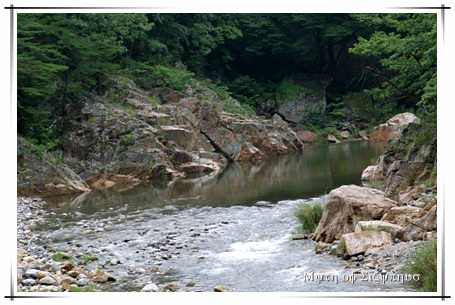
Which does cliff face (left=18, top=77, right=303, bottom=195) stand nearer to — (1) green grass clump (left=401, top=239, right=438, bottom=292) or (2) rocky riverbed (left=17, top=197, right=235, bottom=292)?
(2) rocky riverbed (left=17, top=197, right=235, bottom=292)

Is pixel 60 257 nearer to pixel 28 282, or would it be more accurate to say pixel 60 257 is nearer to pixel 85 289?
pixel 28 282

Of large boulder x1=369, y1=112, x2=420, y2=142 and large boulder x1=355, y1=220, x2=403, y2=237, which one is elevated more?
large boulder x1=369, y1=112, x2=420, y2=142

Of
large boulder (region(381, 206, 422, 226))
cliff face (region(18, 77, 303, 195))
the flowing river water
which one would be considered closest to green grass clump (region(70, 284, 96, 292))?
the flowing river water

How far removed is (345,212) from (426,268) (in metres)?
3.69

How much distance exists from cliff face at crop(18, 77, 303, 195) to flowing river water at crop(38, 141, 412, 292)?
2601mm

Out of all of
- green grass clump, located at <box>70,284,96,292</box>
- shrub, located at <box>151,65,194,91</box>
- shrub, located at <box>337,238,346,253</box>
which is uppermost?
shrub, located at <box>151,65,194,91</box>

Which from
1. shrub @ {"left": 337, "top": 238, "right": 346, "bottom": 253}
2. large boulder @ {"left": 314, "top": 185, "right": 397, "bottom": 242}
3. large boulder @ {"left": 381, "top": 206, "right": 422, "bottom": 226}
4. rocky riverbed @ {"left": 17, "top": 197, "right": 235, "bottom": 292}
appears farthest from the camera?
large boulder @ {"left": 314, "top": 185, "right": 397, "bottom": 242}

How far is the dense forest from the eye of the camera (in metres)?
14.9

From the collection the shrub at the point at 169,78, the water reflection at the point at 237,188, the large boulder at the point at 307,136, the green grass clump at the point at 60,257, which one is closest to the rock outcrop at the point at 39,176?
the water reflection at the point at 237,188

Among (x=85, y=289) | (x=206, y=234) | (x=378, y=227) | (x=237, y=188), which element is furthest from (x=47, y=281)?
(x=237, y=188)

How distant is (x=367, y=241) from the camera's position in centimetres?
797

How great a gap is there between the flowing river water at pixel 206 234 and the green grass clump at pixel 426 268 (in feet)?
0.93
